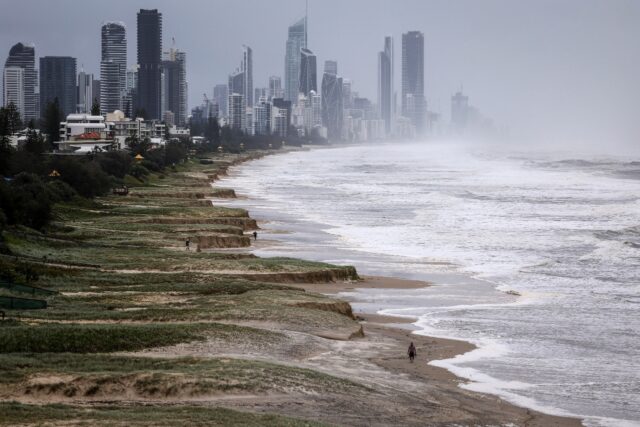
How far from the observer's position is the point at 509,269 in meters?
54.6

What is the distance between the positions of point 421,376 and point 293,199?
8030 centimetres

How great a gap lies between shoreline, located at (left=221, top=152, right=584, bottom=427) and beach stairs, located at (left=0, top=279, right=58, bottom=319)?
31.2ft

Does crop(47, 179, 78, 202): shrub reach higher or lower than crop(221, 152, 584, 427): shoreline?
higher

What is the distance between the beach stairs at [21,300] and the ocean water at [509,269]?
11.2m

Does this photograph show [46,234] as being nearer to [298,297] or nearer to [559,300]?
[298,297]

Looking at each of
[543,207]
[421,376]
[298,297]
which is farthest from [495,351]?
[543,207]

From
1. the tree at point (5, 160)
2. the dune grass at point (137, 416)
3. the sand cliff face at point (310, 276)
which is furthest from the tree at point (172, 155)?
the dune grass at point (137, 416)

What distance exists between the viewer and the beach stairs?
33844mm

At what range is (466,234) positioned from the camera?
73062 mm

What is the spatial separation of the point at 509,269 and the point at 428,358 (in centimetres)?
2234

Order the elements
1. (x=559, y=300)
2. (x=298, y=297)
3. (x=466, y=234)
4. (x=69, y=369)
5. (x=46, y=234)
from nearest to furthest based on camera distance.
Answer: (x=69, y=369) → (x=298, y=297) → (x=559, y=300) → (x=46, y=234) → (x=466, y=234)

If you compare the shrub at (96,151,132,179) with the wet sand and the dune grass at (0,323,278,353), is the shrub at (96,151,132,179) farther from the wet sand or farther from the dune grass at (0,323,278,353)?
the dune grass at (0,323,278,353)

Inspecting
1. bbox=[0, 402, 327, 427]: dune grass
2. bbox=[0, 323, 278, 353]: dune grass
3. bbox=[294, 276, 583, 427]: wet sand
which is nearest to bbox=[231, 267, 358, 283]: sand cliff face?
bbox=[294, 276, 583, 427]: wet sand

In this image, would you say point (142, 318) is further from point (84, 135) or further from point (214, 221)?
point (84, 135)
